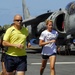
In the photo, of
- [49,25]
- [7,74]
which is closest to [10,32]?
[7,74]

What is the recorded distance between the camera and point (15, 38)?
734 centimetres

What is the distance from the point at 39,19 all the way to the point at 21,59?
20765 millimetres

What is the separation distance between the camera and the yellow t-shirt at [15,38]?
7.28 m

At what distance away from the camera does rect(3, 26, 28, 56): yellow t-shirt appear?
7281 mm

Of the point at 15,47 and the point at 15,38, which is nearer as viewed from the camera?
the point at 15,47

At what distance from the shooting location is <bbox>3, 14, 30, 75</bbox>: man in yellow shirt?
7.21 meters

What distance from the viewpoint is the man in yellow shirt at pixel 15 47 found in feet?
23.7

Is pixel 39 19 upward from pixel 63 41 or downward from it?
upward

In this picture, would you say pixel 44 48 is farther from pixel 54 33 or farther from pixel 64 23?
pixel 64 23

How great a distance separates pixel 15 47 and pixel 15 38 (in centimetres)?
24

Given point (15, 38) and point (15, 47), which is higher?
point (15, 38)

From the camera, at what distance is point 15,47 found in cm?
719

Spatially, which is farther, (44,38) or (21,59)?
(44,38)

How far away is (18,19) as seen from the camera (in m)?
7.14
